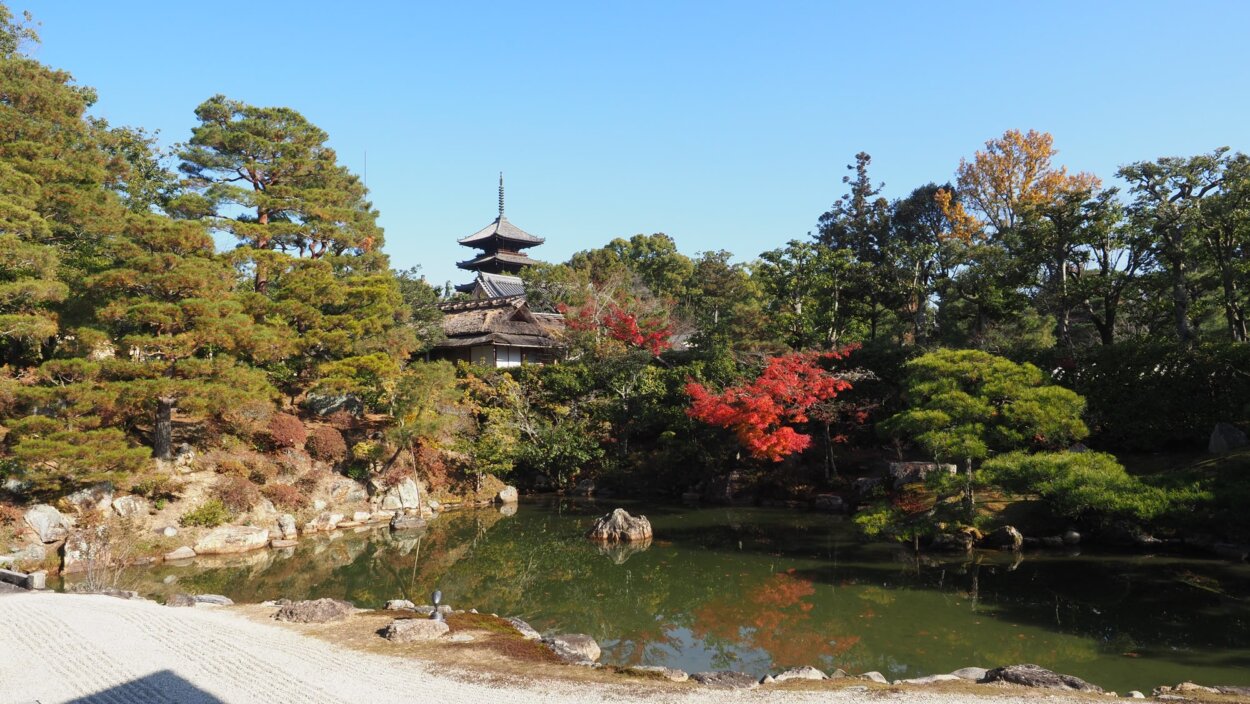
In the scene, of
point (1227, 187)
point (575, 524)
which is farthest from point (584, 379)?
point (1227, 187)

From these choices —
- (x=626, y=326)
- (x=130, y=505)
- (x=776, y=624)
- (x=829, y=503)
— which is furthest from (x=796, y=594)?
(x=626, y=326)

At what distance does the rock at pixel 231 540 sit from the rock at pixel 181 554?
0.15 meters

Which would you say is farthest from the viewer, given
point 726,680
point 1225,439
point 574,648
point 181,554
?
point 1225,439

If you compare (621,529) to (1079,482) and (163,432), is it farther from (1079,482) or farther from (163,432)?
(163,432)

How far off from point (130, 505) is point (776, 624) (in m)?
12.2

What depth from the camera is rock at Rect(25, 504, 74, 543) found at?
12.6 meters

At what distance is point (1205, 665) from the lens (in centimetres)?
745

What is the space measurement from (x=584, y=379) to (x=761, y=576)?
37.7ft

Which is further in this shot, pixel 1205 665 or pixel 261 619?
pixel 261 619

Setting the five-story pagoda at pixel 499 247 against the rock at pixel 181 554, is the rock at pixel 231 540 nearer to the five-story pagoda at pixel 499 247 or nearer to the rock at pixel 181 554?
the rock at pixel 181 554

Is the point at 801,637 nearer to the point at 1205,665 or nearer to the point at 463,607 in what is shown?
the point at 1205,665

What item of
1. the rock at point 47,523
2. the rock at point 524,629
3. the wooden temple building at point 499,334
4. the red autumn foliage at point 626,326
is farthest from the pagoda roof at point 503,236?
the rock at point 524,629

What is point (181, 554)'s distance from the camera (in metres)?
13.6

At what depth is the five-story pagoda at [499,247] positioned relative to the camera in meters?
42.8
